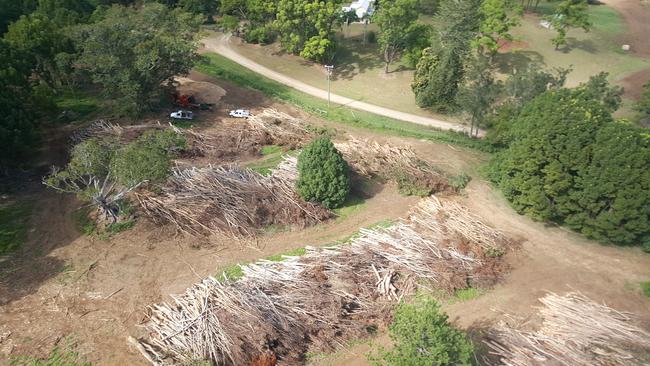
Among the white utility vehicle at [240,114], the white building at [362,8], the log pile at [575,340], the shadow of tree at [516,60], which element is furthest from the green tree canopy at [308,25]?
the log pile at [575,340]

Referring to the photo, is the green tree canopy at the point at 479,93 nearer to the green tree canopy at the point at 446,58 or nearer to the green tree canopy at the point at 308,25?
the green tree canopy at the point at 446,58

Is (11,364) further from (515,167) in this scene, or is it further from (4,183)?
(515,167)

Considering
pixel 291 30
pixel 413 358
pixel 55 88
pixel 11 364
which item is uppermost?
pixel 291 30

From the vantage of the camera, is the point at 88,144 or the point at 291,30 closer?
the point at 88,144

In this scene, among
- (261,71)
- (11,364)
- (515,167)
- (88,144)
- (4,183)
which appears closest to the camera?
(11,364)

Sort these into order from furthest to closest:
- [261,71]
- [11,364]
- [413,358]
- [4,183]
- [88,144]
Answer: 1. [261,71]
2. [4,183]
3. [88,144]
4. [11,364]
5. [413,358]

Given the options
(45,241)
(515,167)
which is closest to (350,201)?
(515,167)
